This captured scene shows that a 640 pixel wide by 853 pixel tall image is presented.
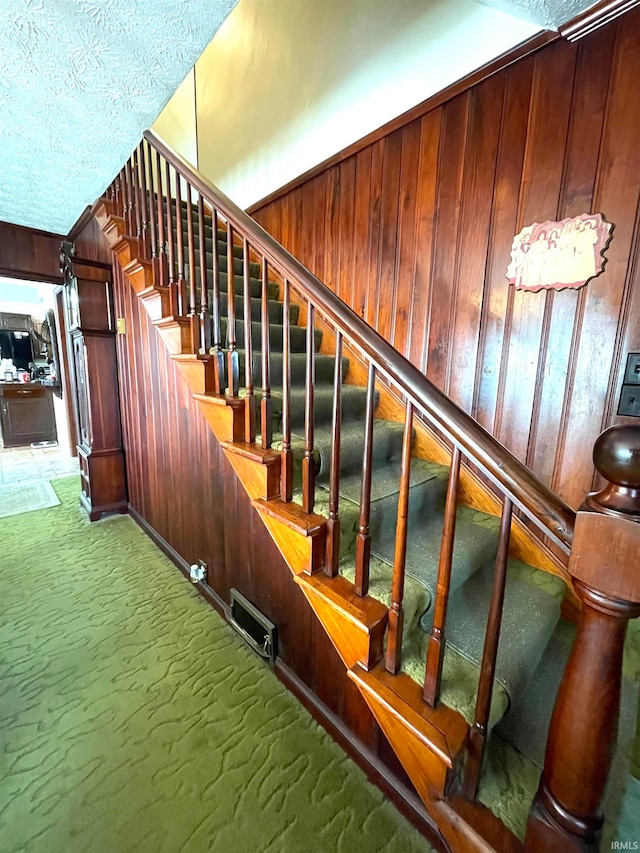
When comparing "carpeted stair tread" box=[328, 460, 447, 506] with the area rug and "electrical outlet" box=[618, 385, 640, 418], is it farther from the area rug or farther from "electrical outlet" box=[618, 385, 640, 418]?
the area rug

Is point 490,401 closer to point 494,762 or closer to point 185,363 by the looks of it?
point 494,762

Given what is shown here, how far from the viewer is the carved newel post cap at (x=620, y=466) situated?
52cm

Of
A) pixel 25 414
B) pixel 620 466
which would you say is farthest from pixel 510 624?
pixel 25 414

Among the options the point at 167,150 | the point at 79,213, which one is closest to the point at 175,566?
the point at 167,150

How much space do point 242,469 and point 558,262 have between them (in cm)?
151

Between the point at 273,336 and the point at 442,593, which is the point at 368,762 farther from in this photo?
the point at 273,336

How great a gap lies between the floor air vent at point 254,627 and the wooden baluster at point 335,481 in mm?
675

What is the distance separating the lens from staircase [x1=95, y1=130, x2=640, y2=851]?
0.79 metres

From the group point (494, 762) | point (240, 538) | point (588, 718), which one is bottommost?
point (494, 762)

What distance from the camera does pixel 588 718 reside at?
2.05 ft

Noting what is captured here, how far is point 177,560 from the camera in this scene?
2.32 meters

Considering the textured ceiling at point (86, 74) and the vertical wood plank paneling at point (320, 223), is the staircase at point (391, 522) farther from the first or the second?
the vertical wood plank paneling at point (320, 223)

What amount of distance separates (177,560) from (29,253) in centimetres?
276

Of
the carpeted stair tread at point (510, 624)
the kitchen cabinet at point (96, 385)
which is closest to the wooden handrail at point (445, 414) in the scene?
the carpeted stair tread at point (510, 624)
